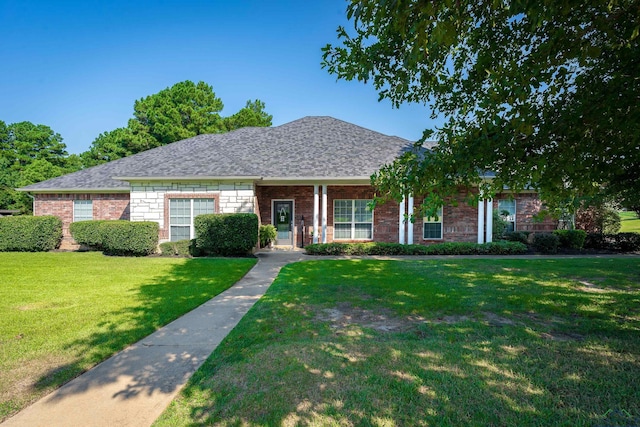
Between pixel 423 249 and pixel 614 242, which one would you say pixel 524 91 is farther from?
pixel 614 242

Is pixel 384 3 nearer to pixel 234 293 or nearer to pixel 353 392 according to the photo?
pixel 353 392

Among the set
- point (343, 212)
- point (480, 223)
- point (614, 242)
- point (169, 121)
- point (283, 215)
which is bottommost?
point (614, 242)

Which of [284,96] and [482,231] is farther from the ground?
[284,96]

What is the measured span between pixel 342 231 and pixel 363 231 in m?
0.99

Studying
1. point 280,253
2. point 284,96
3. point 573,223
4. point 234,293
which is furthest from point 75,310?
point 573,223

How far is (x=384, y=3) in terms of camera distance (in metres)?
2.12

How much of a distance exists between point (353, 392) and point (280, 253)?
1036 centimetres

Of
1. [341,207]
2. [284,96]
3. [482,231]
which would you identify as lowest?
[482,231]

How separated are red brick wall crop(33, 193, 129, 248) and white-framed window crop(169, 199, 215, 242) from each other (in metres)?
3.48

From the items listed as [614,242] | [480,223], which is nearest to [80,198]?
[480,223]

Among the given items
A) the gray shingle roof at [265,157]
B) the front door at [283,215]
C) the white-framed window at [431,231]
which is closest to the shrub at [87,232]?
the gray shingle roof at [265,157]

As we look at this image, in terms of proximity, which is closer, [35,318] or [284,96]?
[35,318]

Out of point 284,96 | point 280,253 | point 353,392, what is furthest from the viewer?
point 284,96

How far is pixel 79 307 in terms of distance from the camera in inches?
211
